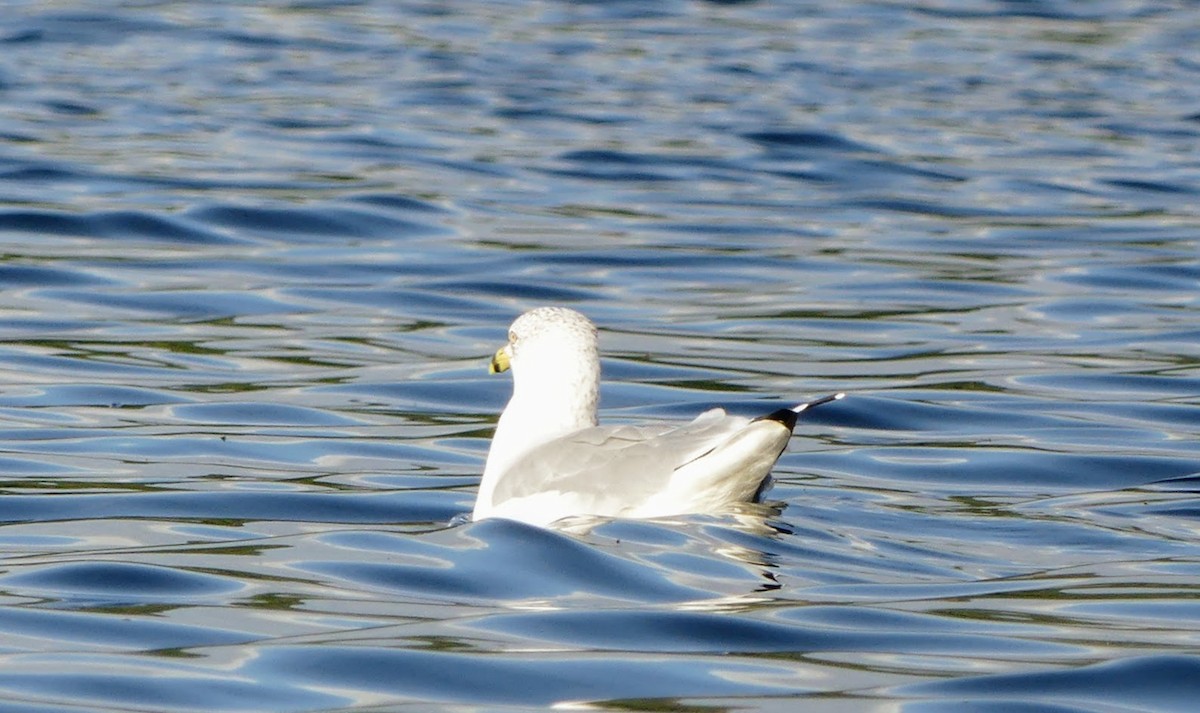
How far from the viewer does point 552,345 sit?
7.97m

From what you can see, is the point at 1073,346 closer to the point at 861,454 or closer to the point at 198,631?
the point at 861,454

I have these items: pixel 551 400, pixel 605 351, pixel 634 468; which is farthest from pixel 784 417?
pixel 605 351

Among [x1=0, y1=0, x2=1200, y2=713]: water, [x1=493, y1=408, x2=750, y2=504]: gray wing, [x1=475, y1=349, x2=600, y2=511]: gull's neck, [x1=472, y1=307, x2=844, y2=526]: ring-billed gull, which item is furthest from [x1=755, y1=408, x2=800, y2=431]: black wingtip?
[x1=475, y1=349, x2=600, y2=511]: gull's neck

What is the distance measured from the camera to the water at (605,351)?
558 cm

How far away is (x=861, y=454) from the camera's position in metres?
9.25

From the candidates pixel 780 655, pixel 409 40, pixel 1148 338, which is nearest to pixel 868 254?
pixel 1148 338

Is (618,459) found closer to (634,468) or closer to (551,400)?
(634,468)

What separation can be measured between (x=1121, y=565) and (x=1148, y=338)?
5.44 m

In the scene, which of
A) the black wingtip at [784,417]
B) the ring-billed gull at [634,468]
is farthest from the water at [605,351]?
the black wingtip at [784,417]

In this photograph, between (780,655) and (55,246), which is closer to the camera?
(780,655)

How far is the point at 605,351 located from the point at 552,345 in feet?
11.4

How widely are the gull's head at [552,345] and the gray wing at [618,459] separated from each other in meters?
0.45

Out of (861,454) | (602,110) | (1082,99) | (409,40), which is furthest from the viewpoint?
(409,40)

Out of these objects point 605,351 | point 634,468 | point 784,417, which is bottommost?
point 605,351
